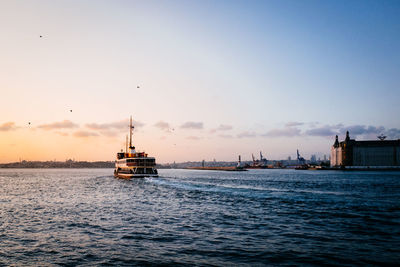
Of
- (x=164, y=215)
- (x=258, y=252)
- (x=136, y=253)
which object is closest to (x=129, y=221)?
(x=164, y=215)

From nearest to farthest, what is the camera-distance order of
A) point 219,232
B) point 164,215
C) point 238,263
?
point 238,263 < point 219,232 < point 164,215

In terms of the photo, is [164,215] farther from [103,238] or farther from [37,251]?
[37,251]

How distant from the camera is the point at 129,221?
26.1 meters

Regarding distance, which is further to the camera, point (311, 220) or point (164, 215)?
point (164, 215)

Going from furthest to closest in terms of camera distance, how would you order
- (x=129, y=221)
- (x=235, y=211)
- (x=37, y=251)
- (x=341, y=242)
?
(x=235, y=211)
(x=129, y=221)
(x=341, y=242)
(x=37, y=251)

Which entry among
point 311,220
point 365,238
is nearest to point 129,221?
point 311,220

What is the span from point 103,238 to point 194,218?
368 inches

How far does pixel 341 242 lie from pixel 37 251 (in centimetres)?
1671

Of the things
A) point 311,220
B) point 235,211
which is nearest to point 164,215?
point 235,211

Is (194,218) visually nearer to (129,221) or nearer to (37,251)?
(129,221)

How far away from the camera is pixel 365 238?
65.6 feet

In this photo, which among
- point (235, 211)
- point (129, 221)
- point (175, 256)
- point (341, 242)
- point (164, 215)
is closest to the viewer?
point (175, 256)

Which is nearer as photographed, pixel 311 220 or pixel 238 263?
pixel 238 263

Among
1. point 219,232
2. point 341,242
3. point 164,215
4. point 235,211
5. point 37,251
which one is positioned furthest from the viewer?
point 235,211
